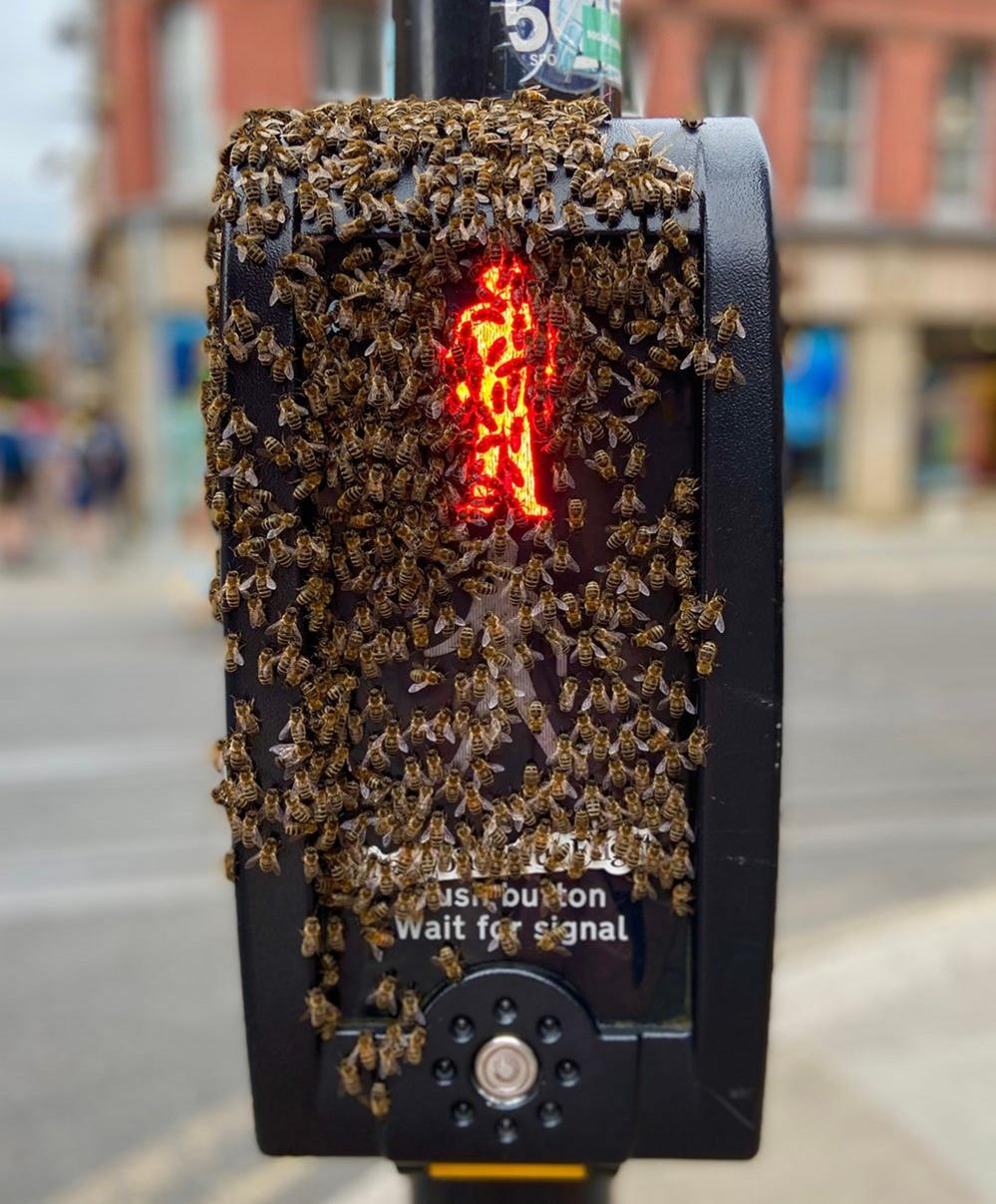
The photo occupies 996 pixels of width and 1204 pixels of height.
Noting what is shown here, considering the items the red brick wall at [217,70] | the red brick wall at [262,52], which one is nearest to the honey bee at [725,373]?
the red brick wall at [217,70]

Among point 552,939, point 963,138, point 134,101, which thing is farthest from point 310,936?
point 963,138

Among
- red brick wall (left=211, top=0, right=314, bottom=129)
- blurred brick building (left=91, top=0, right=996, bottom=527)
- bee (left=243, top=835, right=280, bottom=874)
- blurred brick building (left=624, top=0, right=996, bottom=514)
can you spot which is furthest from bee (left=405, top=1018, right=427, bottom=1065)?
blurred brick building (left=624, top=0, right=996, bottom=514)

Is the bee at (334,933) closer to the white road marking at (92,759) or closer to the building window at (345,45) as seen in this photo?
the white road marking at (92,759)

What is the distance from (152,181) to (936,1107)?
54.3 ft

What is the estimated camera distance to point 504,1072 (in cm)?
153

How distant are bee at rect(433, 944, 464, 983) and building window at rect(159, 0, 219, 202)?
1655cm

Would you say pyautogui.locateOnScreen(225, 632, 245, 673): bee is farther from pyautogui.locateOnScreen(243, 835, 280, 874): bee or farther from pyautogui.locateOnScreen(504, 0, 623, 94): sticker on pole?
pyautogui.locateOnScreen(504, 0, 623, 94): sticker on pole

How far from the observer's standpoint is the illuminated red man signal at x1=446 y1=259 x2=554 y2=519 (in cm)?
138

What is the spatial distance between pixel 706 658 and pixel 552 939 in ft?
1.32

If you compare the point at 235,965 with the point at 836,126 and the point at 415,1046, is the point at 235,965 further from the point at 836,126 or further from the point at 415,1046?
the point at 836,126

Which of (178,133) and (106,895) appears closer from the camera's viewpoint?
(106,895)

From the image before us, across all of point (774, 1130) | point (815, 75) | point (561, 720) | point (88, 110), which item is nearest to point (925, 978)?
point (774, 1130)

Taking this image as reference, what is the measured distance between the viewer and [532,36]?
1.57 metres

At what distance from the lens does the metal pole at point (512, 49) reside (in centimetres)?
157
